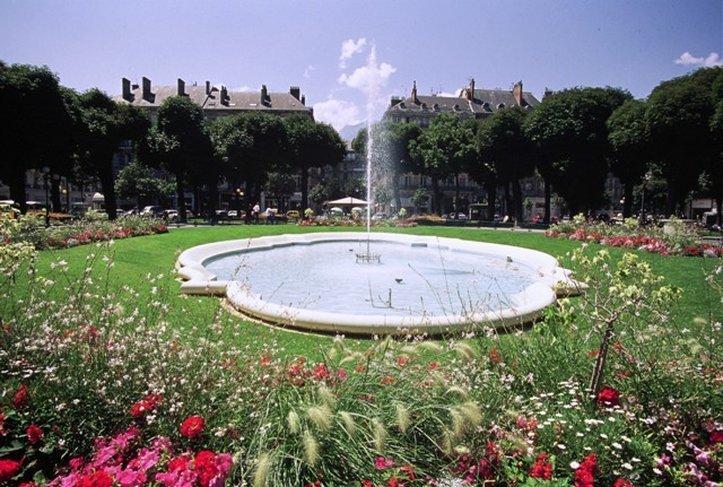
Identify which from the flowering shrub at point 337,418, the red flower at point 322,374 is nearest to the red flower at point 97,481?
the flowering shrub at point 337,418

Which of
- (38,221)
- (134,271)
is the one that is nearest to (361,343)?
(134,271)

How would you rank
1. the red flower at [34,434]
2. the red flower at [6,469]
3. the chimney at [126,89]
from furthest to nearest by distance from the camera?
the chimney at [126,89] < the red flower at [34,434] < the red flower at [6,469]

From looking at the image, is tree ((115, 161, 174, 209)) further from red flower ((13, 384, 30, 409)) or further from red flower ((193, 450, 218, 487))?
red flower ((193, 450, 218, 487))

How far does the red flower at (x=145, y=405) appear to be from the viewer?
3.29 metres

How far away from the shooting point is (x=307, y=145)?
57469 mm

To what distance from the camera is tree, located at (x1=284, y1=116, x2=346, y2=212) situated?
56.5 meters

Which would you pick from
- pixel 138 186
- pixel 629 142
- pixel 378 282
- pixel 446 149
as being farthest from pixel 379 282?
pixel 138 186

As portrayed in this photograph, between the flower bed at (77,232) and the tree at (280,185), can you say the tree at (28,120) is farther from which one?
the tree at (280,185)

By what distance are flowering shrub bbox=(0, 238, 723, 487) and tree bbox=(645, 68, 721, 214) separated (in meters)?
37.3

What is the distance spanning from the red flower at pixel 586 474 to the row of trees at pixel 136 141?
36.7 meters

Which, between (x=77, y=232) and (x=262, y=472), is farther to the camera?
(x=77, y=232)

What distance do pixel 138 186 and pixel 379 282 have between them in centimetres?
6329

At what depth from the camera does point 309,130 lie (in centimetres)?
5750

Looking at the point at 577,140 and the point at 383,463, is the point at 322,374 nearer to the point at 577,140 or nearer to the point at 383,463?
the point at 383,463
